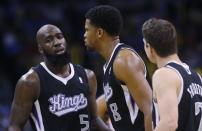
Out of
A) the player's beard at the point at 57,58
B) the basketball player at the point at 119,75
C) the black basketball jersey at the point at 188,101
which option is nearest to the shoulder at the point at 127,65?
the basketball player at the point at 119,75

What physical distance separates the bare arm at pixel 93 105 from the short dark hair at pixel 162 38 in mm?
1426

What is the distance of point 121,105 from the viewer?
6117mm

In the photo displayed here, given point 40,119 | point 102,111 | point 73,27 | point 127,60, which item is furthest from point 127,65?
point 73,27

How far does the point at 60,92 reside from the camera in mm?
6410

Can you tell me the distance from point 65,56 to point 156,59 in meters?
1.29

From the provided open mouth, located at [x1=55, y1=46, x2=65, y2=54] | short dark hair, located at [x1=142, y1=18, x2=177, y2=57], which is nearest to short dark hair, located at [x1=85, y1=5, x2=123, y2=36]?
open mouth, located at [x1=55, y1=46, x2=65, y2=54]

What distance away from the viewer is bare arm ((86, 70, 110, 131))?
6656mm

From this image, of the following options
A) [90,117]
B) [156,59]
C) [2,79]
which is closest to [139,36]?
[2,79]

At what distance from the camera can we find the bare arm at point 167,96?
16.2 ft

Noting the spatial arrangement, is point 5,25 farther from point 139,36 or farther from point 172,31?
point 172,31

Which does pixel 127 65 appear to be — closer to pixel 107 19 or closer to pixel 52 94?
pixel 107 19

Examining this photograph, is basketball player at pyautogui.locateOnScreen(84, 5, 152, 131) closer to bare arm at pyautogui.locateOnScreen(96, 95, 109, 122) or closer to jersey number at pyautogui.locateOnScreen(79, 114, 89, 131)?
jersey number at pyautogui.locateOnScreen(79, 114, 89, 131)

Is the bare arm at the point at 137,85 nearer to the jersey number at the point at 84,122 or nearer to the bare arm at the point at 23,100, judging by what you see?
the jersey number at the point at 84,122

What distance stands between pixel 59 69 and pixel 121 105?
0.74 meters
